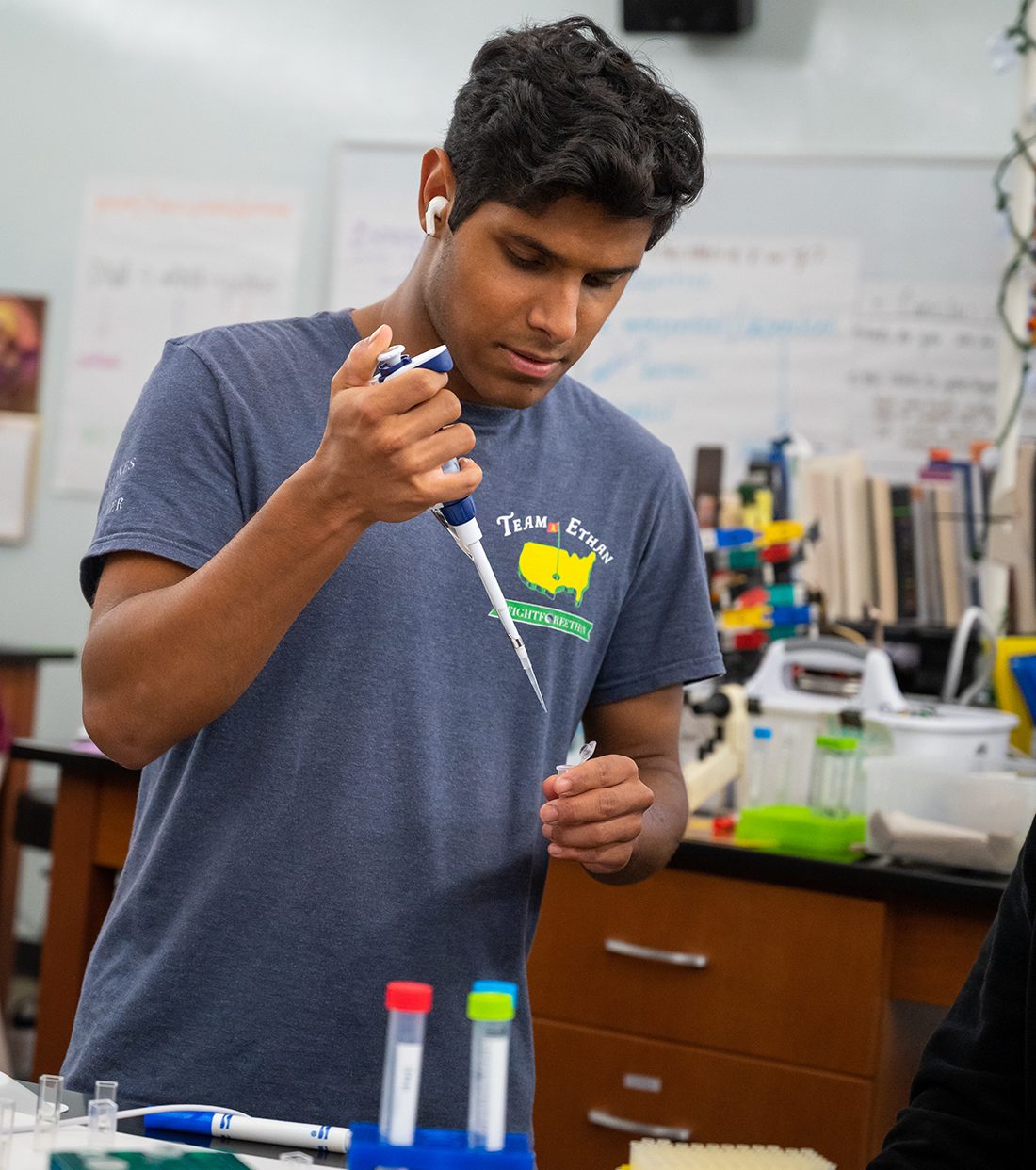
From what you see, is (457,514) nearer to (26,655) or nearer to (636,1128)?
(636,1128)

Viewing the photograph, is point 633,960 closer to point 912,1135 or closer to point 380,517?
point 912,1135

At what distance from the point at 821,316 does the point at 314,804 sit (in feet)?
8.18

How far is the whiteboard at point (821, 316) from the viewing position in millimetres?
3090

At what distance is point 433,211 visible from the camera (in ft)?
3.51

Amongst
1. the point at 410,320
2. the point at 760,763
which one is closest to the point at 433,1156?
the point at 410,320

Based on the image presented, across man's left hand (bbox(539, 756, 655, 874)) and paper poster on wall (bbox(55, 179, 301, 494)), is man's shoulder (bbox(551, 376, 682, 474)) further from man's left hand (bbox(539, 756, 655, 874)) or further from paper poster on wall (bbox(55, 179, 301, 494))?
paper poster on wall (bbox(55, 179, 301, 494))

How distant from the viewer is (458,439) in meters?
0.86

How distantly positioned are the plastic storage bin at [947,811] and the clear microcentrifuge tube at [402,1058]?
130 cm

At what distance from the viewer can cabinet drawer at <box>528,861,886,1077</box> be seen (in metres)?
1.75

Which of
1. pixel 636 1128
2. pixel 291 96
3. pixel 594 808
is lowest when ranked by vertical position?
pixel 636 1128

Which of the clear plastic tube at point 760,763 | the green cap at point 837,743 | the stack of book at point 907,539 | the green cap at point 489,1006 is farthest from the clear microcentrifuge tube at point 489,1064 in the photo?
the stack of book at point 907,539

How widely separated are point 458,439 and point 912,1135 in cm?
57

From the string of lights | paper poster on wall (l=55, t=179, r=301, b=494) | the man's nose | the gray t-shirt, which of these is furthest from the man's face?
paper poster on wall (l=55, t=179, r=301, b=494)

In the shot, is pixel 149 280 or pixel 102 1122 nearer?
pixel 102 1122
